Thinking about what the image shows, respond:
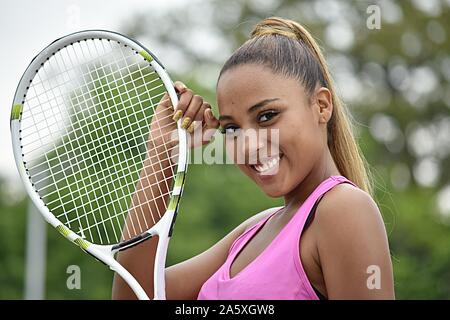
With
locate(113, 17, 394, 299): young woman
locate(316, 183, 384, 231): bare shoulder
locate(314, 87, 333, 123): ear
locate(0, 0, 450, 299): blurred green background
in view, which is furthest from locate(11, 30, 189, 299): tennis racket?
locate(0, 0, 450, 299): blurred green background

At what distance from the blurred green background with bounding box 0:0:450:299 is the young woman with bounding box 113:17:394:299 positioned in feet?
30.6

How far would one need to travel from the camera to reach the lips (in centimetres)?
244

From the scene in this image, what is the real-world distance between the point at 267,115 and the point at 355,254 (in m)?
0.46

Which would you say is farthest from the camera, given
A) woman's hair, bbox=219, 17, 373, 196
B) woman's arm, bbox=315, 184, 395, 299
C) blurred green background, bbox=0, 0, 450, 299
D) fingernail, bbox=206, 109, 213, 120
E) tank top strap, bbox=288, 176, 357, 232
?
blurred green background, bbox=0, 0, 450, 299

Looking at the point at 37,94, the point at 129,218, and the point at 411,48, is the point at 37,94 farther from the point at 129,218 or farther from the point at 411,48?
the point at 411,48

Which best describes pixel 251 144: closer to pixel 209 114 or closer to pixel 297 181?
pixel 297 181

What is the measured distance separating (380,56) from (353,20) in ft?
2.86

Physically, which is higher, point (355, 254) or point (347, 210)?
point (347, 210)

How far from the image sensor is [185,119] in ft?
8.89

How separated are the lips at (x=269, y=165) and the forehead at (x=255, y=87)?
0.51 feet

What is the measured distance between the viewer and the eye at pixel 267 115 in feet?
7.95

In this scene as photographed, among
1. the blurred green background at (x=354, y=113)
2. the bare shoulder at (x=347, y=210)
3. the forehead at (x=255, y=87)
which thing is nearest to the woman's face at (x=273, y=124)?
the forehead at (x=255, y=87)

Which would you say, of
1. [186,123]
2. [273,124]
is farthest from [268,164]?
[186,123]

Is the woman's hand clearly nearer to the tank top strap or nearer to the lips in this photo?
the lips
